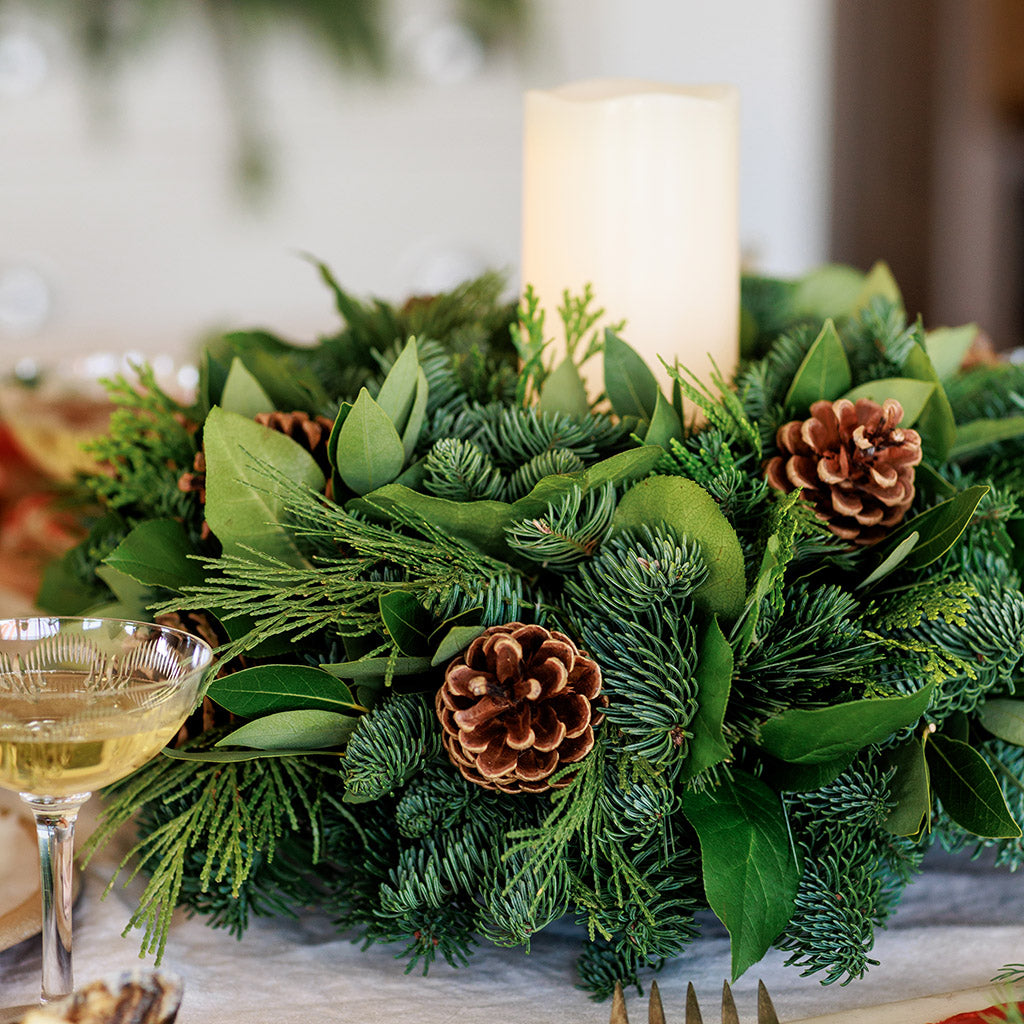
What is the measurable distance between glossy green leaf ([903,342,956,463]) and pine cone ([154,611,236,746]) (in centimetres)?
27

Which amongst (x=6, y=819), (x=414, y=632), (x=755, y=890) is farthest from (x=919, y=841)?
(x=6, y=819)

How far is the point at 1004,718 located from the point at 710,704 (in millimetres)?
130

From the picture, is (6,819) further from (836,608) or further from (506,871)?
(836,608)

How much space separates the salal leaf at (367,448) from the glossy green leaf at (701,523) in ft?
0.26

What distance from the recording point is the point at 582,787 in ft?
1.13

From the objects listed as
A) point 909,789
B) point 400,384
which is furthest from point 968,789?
point 400,384

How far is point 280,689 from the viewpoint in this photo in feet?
1.18

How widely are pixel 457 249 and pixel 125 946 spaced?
1760mm

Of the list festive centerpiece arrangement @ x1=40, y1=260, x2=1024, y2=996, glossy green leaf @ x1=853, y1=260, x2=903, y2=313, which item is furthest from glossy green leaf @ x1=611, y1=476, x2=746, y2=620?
glossy green leaf @ x1=853, y1=260, x2=903, y2=313

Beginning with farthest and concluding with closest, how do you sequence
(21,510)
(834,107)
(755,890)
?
(834,107) → (21,510) → (755,890)

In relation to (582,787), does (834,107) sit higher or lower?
higher

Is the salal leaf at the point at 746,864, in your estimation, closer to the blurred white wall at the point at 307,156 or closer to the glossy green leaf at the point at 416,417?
the glossy green leaf at the point at 416,417

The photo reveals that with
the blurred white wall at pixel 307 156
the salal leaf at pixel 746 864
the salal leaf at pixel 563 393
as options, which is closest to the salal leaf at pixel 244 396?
the salal leaf at pixel 563 393

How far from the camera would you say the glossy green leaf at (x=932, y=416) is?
16.7 inches
